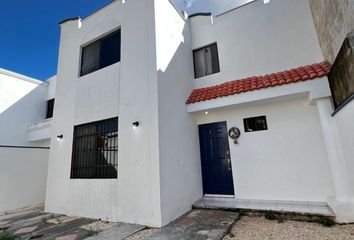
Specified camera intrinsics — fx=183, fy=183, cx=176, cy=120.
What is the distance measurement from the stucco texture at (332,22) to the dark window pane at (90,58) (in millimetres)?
6959

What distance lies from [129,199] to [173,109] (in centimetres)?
279

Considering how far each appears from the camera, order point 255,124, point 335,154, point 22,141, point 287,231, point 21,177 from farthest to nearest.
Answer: point 22,141
point 21,177
point 255,124
point 335,154
point 287,231

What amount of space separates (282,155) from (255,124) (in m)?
1.22

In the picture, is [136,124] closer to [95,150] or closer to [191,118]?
[95,150]

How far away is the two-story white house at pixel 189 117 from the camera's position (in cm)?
484

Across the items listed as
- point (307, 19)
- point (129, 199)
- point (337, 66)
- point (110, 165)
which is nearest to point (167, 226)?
point (129, 199)

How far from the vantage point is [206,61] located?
7.46 m

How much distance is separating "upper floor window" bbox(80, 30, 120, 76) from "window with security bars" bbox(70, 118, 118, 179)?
2.18 m

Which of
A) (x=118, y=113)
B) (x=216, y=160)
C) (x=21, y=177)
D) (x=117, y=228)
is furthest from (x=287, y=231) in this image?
(x=21, y=177)

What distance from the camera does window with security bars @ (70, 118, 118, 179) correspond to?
18.2 feet

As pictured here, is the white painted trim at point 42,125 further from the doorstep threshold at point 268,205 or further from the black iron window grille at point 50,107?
the doorstep threshold at point 268,205

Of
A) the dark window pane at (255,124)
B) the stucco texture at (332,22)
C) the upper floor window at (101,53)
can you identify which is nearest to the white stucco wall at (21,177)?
the upper floor window at (101,53)

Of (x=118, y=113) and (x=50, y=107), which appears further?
(x=50, y=107)

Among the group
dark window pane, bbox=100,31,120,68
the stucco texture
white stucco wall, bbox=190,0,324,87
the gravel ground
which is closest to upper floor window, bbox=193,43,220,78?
white stucco wall, bbox=190,0,324,87
